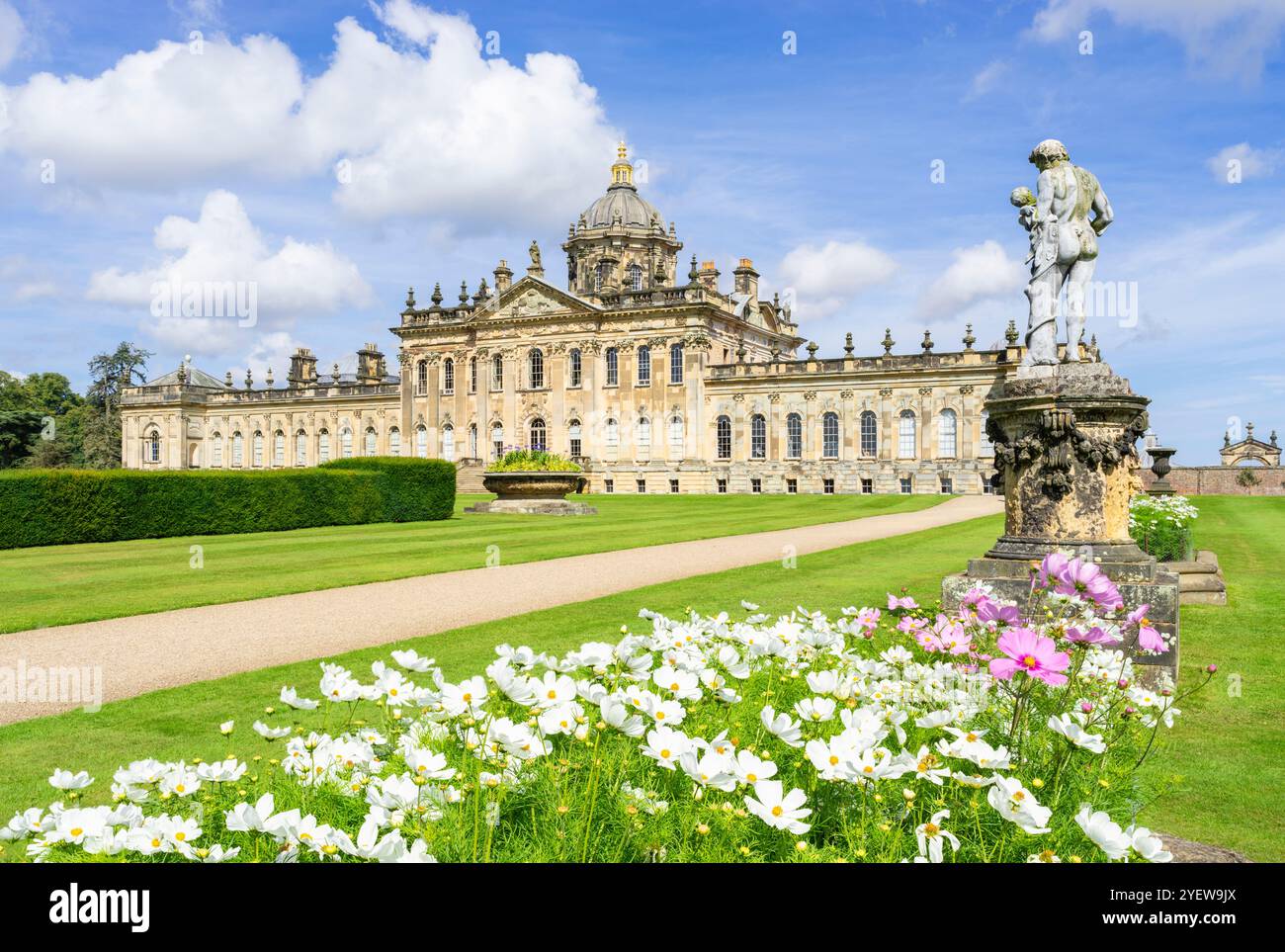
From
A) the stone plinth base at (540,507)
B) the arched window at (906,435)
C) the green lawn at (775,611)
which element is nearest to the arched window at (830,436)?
the arched window at (906,435)

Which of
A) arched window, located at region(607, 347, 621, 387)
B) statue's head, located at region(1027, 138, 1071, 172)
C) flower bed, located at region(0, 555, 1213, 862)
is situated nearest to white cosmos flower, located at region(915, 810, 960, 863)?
flower bed, located at region(0, 555, 1213, 862)

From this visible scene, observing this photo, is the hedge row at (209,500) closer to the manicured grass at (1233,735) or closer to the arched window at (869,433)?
the manicured grass at (1233,735)

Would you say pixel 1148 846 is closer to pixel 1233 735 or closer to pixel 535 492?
pixel 1233 735

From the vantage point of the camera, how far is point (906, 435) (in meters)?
54.3

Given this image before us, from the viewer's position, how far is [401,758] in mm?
3805

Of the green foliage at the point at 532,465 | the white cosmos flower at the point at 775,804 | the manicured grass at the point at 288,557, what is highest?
the green foliage at the point at 532,465

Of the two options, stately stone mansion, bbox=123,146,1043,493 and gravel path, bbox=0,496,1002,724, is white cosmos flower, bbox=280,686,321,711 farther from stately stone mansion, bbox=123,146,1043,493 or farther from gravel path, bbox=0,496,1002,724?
stately stone mansion, bbox=123,146,1043,493

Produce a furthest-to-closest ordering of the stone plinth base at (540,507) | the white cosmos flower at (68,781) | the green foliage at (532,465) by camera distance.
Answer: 1. the green foliage at (532,465)
2. the stone plinth base at (540,507)
3. the white cosmos flower at (68,781)

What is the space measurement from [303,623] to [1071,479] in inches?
325

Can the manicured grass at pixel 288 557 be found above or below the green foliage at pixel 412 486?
below

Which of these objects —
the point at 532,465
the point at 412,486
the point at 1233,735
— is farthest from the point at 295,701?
the point at 532,465

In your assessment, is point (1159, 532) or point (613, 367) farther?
point (613, 367)

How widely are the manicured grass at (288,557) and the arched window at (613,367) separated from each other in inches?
1186

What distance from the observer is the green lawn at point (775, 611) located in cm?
516
